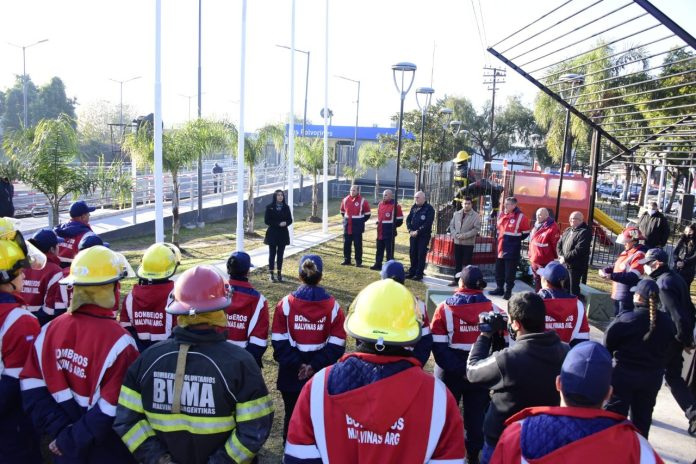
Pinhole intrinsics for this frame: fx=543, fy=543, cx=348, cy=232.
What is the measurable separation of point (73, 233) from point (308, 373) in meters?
3.85

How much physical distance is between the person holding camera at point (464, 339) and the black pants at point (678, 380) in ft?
7.81

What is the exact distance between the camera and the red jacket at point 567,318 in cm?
462

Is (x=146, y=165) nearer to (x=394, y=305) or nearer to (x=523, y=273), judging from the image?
Result: (x=523, y=273)

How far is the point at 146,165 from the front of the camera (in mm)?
14461

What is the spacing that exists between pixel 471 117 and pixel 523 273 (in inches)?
1577

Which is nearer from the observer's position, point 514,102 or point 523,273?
point 523,273

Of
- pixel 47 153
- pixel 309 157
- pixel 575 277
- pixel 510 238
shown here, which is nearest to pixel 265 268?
pixel 47 153

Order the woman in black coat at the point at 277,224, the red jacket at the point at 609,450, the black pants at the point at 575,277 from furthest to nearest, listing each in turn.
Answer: the woman in black coat at the point at 277,224 → the black pants at the point at 575,277 → the red jacket at the point at 609,450

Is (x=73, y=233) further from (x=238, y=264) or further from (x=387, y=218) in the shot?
(x=387, y=218)

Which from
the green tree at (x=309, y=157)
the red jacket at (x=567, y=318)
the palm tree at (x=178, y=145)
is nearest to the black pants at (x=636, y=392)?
the red jacket at (x=567, y=318)

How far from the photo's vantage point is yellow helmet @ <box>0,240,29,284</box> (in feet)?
10.9

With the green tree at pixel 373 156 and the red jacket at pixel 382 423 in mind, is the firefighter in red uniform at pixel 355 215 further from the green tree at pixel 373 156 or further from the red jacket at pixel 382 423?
the green tree at pixel 373 156

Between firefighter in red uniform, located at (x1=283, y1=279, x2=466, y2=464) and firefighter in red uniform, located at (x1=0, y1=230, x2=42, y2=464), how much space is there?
6.17ft

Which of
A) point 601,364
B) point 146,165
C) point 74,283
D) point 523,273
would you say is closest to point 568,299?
point 601,364
